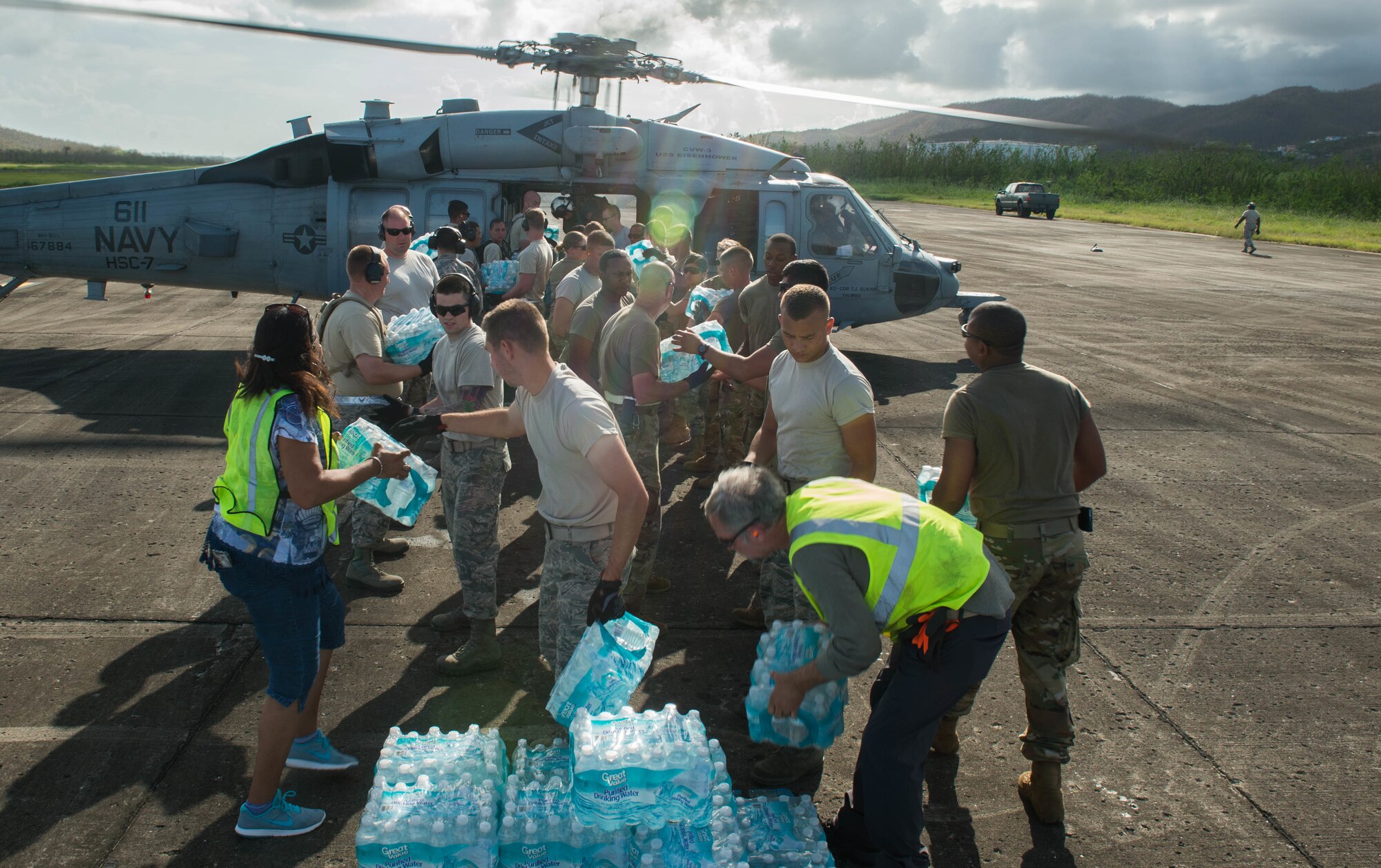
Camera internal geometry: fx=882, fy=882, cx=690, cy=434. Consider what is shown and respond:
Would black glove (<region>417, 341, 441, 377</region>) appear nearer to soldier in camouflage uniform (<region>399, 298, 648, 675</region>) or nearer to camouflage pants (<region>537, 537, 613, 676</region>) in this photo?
soldier in camouflage uniform (<region>399, 298, 648, 675</region>)

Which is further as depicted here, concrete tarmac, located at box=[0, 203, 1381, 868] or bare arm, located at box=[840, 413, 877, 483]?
bare arm, located at box=[840, 413, 877, 483]

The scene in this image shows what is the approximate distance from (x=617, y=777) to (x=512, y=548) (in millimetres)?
3648

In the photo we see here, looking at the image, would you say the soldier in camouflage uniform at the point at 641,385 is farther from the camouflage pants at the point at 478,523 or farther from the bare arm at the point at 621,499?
the bare arm at the point at 621,499

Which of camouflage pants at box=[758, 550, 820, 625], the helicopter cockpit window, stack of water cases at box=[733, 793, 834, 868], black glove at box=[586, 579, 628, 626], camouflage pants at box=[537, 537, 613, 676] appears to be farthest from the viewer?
the helicopter cockpit window

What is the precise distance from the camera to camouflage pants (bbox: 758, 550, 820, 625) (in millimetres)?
4215

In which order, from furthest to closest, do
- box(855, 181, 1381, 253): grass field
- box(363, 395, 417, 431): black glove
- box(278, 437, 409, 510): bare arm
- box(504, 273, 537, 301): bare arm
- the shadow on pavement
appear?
box(855, 181, 1381, 253): grass field < the shadow on pavement < box(504, 273, 537, 301): bare arm < box(363, 395, 417, 431): black glove < box(278, 437, 409, 510): bare arm

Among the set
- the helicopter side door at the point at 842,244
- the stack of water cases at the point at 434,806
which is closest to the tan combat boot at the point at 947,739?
the stack of water cases at the point at 434,806

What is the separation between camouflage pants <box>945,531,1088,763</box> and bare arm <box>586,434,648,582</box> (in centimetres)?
147

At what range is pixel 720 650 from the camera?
16.2ft

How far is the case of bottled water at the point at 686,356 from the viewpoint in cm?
569

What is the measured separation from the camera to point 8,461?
746cm

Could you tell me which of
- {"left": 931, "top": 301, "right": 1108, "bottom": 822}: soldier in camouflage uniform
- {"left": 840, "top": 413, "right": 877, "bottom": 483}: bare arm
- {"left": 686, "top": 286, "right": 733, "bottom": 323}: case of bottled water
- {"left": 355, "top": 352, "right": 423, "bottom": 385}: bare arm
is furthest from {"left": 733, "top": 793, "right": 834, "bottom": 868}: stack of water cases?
{"left": 686, "top": 286, "right": 733, "bottom": 323}: case of bottled water

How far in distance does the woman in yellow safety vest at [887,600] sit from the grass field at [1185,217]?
111 feet

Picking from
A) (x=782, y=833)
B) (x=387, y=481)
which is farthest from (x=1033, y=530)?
(x=387, y=481)
